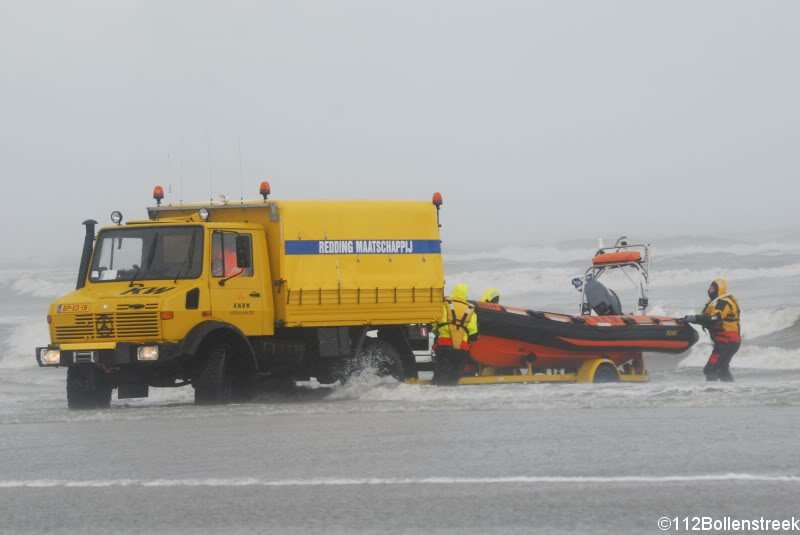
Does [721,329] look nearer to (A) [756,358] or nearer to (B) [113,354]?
(B) [113,354]

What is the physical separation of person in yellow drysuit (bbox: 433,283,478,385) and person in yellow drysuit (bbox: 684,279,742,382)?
392 centimetres

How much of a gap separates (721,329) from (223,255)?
769 centimetres

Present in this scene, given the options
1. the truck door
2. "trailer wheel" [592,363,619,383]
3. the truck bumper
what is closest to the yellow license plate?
the truck bumper

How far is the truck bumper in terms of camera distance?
575 inches

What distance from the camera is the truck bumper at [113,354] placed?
14.6 metres

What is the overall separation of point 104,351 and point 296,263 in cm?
259

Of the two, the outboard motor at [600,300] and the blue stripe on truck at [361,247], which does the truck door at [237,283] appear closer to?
the blue stripe on truck at [361,247]

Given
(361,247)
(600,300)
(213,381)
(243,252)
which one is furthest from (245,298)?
(600,300)

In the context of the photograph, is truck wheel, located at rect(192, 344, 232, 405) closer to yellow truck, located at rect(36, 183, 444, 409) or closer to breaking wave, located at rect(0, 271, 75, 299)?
yellow truck, located at rect(36, 183, 444, 409)

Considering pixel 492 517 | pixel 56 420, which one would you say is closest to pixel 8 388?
pixel 56 420

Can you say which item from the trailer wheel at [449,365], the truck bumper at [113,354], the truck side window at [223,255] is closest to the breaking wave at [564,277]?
the trailer wheel at [449,365]

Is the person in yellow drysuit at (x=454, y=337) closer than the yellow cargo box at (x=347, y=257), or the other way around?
the yellow cargo box at (x=347, y=257)

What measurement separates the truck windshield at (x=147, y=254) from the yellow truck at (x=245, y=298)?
1cm

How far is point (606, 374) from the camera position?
1895 cm
